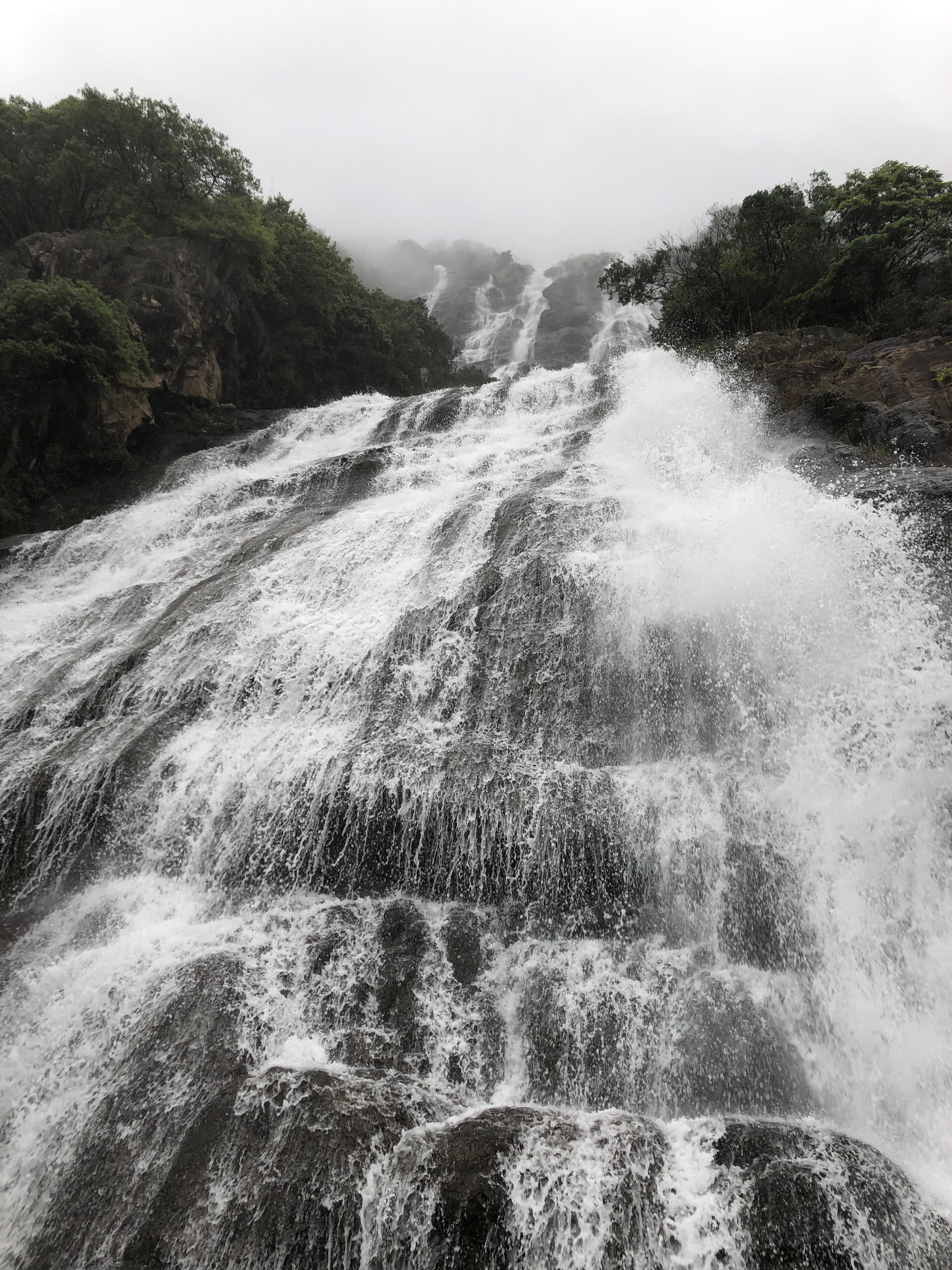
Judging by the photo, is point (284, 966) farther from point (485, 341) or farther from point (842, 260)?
point (485, 341)

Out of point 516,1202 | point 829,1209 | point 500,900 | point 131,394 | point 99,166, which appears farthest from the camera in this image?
point 99,166

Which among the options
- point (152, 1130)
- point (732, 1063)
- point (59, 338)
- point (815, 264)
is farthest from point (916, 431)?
point (59, 338)

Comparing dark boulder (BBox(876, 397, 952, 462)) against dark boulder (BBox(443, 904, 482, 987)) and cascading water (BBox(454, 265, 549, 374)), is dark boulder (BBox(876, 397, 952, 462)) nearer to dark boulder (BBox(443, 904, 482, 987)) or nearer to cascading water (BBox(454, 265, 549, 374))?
dark boulder (BBox(443, 904, 482, 987))

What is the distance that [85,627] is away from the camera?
10117mm

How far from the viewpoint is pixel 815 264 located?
17.2 meters

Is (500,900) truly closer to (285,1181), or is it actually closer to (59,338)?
(285,1181)

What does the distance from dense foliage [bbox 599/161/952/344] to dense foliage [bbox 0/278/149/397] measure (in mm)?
15443

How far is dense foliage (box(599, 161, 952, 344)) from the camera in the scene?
15.4m

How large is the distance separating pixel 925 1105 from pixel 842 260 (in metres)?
18.3

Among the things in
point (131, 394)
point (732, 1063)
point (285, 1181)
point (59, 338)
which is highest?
point (59, 338)

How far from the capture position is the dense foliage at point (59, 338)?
Answer: 14.2 m

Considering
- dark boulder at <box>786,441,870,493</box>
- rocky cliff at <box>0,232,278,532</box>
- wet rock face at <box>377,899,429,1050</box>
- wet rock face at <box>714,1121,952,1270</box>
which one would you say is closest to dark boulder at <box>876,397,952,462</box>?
dark boulder at <box>786,441,870,493</box>

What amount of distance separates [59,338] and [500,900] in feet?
53.9

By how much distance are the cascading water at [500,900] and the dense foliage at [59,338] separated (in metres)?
7.88
